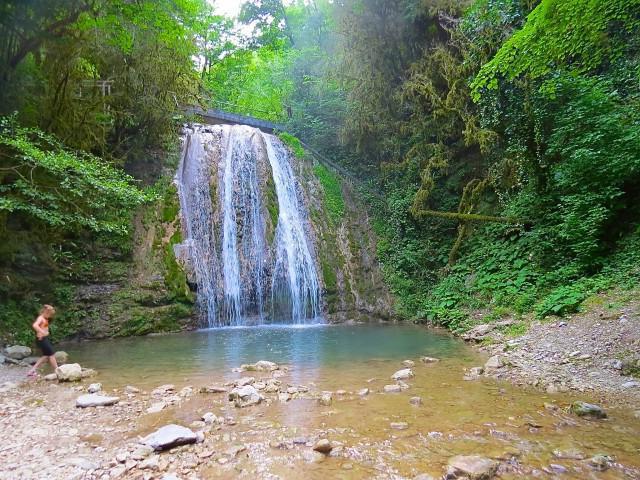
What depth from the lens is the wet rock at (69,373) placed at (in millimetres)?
5531

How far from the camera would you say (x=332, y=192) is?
1555 centimetres

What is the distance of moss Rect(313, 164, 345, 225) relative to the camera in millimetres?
14836

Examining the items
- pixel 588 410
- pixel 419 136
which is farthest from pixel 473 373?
pixel 419 136

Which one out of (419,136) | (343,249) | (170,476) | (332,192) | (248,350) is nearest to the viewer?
(170,476)

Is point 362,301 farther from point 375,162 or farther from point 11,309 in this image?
point 11,309

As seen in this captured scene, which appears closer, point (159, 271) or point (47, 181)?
point (47, 181)

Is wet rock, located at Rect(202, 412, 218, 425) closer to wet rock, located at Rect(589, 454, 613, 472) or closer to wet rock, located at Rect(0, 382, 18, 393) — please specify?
wet rock, located at Rect(0, 382, 18, 393)

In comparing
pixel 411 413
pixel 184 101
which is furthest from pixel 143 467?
pixel 184 101

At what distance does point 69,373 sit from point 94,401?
4.63ft

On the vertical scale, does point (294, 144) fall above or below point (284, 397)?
above

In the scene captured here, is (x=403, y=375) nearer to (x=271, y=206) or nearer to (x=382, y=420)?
(x=382, y=420)

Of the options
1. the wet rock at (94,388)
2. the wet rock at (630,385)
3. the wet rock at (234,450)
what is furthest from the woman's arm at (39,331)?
the wet rock at (630,385)

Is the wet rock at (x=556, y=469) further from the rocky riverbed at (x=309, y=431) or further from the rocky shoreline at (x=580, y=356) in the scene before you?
the rocky shoreline at (x=580, y=356)

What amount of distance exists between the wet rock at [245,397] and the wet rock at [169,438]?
1.00 meters
